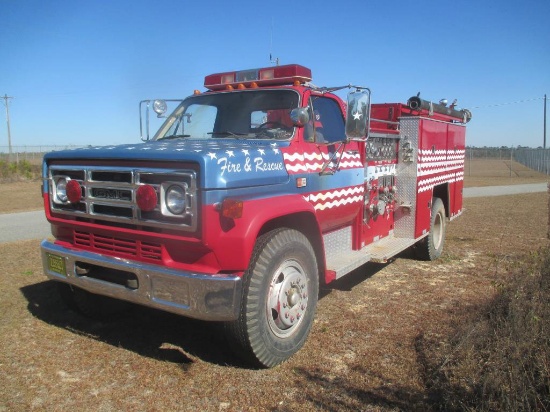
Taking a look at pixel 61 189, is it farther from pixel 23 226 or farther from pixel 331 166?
pixel 23 226

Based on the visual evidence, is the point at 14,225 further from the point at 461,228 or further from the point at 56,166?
the point at 461,228

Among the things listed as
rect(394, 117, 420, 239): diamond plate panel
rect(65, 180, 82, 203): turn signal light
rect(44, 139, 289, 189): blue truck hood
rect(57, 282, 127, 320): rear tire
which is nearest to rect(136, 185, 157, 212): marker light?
rect(44, 139, 289, 189): blue truck hood

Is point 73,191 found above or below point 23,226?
above

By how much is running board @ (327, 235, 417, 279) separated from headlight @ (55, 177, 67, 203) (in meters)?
2.39

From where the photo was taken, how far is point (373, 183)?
5.43 meters

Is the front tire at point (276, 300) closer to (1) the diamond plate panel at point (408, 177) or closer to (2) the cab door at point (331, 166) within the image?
(2) the cab door at point (331, 166)

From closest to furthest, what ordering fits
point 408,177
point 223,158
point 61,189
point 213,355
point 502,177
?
point 223,158 → point 213,355 → point 61,189 → point 408,177 → point 502,177

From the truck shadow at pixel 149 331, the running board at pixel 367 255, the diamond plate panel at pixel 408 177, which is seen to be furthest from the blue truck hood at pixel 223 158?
the diamond plate panel at pixel 408 177

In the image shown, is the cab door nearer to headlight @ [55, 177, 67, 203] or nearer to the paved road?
headlight @ [55, 177, 67, 203]

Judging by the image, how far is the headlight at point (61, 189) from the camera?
12.8 feet

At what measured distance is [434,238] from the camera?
7.22m

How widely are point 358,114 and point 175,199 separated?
1.70m

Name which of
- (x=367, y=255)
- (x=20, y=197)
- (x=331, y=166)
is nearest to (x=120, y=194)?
(x=331, y=166)

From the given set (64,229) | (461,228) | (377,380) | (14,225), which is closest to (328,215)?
(377,380)
